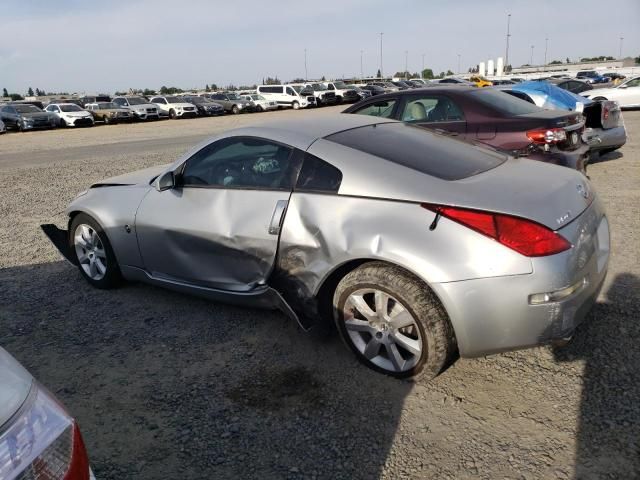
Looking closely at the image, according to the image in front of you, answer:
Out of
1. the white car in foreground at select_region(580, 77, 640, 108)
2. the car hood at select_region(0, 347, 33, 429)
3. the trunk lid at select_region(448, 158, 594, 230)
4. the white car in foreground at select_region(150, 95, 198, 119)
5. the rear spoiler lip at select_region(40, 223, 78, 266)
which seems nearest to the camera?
the car hood at select_region(0, 347, 33, 429)

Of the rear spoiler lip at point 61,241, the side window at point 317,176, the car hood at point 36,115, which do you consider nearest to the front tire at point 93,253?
the rear spoiler lip at point 61,241

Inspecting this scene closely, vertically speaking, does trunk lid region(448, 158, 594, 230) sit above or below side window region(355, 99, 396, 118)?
below

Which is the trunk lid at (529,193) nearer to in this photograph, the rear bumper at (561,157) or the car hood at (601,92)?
the rear bumper at (561,157)

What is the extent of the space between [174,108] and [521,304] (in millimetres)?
34110

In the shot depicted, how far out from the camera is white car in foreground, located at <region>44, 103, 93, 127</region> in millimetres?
28844

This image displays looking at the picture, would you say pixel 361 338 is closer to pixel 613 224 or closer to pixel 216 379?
pixel 216 379

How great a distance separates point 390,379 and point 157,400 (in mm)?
1367

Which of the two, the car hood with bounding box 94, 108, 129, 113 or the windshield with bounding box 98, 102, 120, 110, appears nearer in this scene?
the car hood with bounding box 94, 108, 129, 113

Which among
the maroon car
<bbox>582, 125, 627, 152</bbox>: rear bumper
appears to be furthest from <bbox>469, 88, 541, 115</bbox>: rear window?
<bbox>582, 125, 627, 152</bbox>: rear bumper

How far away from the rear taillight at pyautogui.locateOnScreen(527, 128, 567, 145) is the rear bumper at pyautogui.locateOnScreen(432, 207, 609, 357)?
11.9ft

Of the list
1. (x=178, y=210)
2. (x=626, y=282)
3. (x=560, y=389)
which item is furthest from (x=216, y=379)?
(x=626, y=282)

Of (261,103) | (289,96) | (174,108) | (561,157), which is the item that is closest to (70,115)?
(174,108)

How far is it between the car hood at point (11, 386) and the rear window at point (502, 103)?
20.0 ft

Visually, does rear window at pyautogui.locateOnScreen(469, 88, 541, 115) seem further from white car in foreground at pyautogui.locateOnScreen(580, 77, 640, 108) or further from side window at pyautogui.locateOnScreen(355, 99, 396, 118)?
white car in foreground at pyautogui.locateOnScreen(580, 77, 640, 108)
